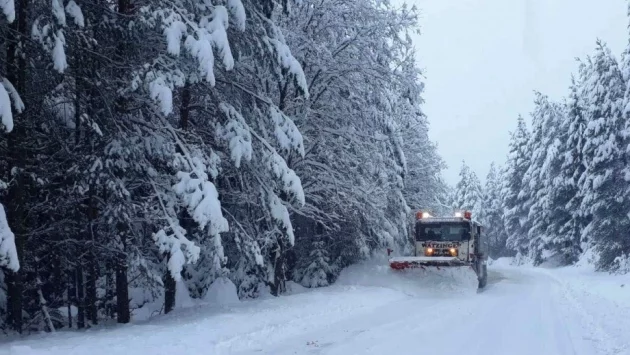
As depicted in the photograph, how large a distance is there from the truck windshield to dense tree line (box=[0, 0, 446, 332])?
7091 millimetres

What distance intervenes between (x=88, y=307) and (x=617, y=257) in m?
24.6

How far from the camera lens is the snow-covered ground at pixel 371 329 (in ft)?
26.7

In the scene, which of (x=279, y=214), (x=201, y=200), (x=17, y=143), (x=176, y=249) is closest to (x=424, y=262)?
(x=279, y=214)

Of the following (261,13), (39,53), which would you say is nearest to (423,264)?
(261,13)

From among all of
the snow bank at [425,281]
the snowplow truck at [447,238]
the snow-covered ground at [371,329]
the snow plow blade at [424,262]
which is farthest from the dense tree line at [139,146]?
the snowplow truck at [447,238]

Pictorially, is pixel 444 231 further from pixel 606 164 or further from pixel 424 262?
pixel 606 164

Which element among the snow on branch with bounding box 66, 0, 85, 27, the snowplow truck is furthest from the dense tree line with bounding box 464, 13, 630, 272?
A: the snow on branch with bounding box 66, 0, 85, 27

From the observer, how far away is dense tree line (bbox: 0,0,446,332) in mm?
8914

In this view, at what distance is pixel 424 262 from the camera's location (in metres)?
18.5

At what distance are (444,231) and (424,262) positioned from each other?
12.6ft

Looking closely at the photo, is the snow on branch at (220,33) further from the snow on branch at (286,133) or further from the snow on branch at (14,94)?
the snow on branch at (14,94)

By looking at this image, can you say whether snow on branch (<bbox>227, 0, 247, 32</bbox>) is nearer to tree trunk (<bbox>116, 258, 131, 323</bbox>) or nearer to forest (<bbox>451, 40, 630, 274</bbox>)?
tree trunk (<bbox>116, 258, 131, 323</bbox>)

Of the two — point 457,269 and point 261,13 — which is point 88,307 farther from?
point 457,269

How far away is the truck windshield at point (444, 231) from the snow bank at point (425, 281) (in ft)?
11.2
